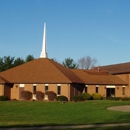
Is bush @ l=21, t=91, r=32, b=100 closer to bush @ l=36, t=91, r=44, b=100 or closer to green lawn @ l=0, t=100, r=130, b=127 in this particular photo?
bush @ l=36, t=91, r=44, b=100

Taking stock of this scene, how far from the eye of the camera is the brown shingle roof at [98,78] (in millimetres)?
54644

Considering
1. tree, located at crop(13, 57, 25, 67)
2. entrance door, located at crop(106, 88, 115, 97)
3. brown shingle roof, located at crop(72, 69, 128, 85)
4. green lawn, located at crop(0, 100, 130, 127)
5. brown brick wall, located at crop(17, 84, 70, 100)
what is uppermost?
tree, located at crop(13, 57, 25, 67)

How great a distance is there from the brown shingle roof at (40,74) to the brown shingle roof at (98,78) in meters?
2.65

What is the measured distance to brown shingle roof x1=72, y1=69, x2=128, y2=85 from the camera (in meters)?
54.6

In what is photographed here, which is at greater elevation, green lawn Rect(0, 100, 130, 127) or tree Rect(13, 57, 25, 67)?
tree Rect(13, 57, 25, 67)

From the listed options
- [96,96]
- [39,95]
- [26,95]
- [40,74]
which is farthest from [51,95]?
[96,96]

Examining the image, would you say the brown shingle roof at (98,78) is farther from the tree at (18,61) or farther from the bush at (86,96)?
the tree at (18,61)

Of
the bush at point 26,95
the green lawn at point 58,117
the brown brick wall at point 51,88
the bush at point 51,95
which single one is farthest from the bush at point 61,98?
the green lawn at point 58,117

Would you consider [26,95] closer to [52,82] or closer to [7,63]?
[52,82]

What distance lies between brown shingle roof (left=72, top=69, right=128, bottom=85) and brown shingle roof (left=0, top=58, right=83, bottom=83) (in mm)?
2655

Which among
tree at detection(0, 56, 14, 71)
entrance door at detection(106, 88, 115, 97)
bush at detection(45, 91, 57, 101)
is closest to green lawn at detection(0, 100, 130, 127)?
bush at detection(45, 91, 57, 101)

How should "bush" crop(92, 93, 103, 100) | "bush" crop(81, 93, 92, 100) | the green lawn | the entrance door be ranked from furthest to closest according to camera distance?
the entrance door → "bush" crop(92, 93, 103, 100) → "bush" crop(81, 93, 92, 100) → the green lawn

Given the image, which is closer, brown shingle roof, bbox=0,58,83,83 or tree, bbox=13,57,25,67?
brown shingle roof, bbox=0,58,83,83

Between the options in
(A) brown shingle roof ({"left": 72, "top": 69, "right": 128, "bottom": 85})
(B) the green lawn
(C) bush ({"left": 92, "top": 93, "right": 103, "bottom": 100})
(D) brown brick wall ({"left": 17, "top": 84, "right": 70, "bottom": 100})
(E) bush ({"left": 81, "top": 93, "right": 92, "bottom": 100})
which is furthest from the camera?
(A) brown shingle roof ({"left": 72, "top": 69, "right": 128, "bottom": 85})
